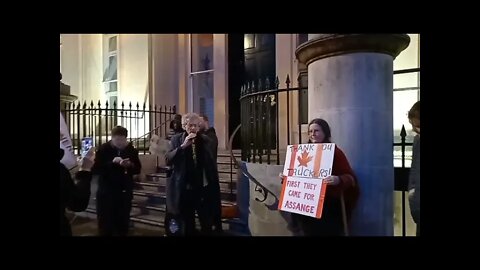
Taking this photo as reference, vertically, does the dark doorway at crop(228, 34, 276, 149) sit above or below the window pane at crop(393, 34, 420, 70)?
above

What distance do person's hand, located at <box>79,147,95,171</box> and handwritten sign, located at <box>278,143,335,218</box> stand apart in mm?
1651

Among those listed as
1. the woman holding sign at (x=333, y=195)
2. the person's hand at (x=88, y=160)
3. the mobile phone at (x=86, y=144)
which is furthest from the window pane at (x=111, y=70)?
the woman holding sign at (x=333, y=195)

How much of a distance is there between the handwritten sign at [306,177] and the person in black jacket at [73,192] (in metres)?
1.65

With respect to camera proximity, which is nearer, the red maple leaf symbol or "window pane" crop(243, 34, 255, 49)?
the red maple leaf symbol

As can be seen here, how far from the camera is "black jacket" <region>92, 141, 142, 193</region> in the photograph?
11.2ft

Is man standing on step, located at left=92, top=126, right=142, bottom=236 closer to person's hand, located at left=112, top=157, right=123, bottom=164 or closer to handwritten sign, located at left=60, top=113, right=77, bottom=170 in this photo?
person's hand, located at left=112, top=157, right=123, bottom=164

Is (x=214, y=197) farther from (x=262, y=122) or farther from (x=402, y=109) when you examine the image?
(x=402, y=109)

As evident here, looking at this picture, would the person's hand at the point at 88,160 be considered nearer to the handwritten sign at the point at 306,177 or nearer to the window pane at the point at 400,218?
the handwritten sign at the point at 306,177

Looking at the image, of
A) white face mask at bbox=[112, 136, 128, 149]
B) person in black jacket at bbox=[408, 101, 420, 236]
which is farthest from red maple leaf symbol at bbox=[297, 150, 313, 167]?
white face mask at bbox=[112, 136, 128, 149]

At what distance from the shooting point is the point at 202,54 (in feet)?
18.9

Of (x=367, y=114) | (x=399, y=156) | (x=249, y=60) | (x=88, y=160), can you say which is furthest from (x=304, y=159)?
(x=249, y=60)
